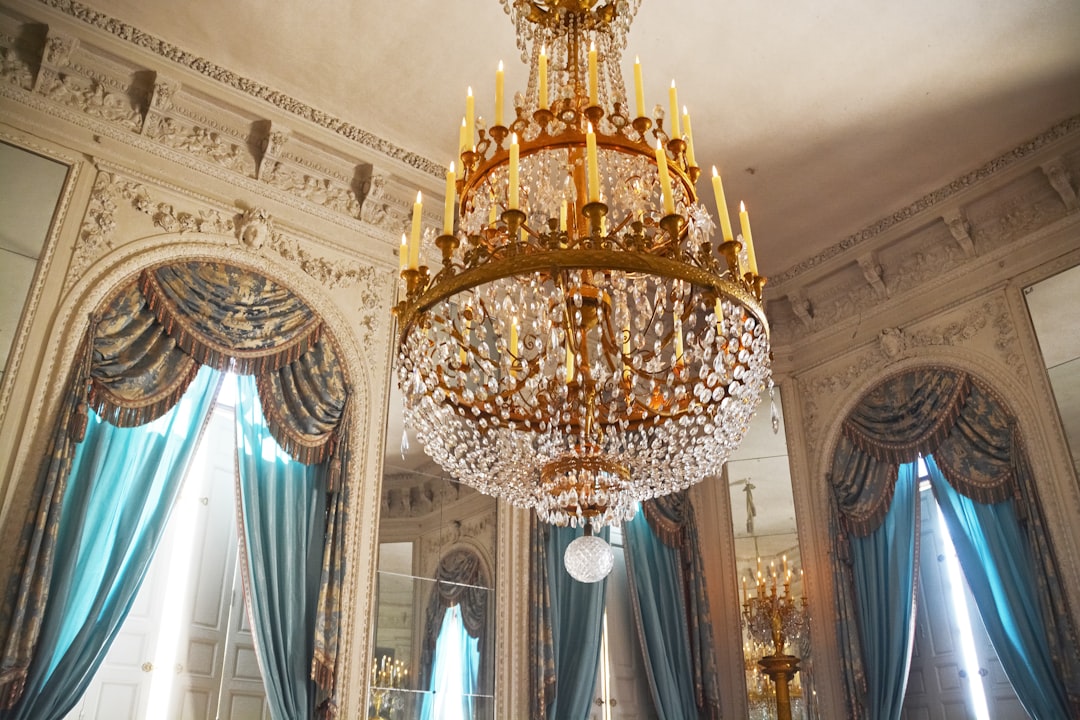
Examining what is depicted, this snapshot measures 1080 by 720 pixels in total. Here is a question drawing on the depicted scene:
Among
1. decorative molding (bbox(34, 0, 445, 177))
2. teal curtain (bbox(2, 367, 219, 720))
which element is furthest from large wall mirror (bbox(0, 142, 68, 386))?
decorative molding (bbox(34, 0, 445, 177))

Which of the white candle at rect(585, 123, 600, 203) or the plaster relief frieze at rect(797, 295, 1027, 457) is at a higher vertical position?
the plaster relief frieze at rect(797, 295, 1027, 457)

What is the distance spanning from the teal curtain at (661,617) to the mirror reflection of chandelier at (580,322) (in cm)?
245

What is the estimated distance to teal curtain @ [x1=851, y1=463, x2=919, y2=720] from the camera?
5234 mm

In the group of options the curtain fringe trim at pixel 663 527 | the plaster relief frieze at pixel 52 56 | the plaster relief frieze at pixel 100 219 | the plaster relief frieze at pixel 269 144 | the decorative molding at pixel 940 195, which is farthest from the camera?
the curtain fringe trim at pixel 663 527

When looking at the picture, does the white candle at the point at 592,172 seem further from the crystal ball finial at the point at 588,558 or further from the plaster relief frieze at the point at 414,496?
the plaster relief frieze at the point at 414,496

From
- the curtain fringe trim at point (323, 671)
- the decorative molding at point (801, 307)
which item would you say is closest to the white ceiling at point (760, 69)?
the decorative molding at point (801, 307)

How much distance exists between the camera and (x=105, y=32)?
4473 millimetres

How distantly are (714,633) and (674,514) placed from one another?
33.7 inches

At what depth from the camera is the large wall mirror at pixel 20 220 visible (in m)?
3.97

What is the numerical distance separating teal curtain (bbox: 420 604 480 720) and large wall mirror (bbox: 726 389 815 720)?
2.08 meters

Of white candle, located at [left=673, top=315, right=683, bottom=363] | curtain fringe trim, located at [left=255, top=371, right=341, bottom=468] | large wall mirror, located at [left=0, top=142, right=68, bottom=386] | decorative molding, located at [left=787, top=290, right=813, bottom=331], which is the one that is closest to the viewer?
white candle, located at [left=673, top=315, right=683, bottom=363]

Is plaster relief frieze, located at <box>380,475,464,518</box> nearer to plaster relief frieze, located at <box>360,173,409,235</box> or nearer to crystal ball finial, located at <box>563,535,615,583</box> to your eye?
plaster relief frieze, located at <box>360,173,409,235</box>

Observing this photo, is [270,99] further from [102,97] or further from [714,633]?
[714,633]

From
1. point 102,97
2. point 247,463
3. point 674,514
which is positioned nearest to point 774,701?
point 674,514
